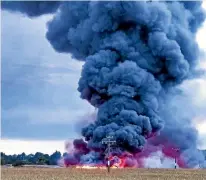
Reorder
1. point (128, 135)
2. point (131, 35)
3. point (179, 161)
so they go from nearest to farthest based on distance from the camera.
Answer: point (128, 135) → point (131, 35) → point (179, 161)

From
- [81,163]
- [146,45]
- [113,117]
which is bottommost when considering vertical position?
[81,163]

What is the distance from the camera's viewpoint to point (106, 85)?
87062 millimetres

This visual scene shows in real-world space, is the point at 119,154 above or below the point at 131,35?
below

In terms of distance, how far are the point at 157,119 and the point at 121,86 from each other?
9.47m

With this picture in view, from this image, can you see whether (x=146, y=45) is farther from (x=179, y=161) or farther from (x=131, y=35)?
(x=179, y=161)

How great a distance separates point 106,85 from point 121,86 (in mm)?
2709

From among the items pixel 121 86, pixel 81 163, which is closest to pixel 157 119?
pixel 121 86

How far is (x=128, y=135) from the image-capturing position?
279 feet

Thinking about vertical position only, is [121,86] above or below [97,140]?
above

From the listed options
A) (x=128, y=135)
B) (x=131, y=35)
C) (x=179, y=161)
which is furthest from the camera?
(x=179, y=161)

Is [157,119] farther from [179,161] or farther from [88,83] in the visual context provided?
[179,161]

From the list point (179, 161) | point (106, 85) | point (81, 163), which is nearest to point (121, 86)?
point (106, 85)

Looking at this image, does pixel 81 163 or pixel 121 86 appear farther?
pixel 81 163

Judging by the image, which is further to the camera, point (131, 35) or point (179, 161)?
point (179, 161)
